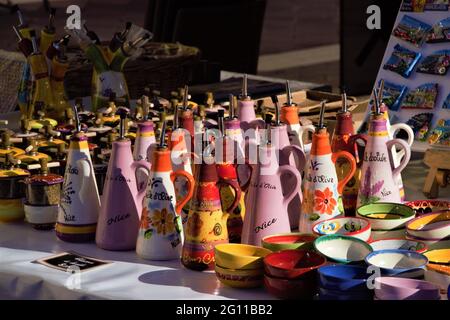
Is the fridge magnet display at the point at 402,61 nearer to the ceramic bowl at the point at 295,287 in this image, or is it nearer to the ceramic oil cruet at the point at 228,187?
the ceramic oil cruet at the point at 228,187

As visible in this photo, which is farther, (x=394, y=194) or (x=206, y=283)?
(x=394, y=194)

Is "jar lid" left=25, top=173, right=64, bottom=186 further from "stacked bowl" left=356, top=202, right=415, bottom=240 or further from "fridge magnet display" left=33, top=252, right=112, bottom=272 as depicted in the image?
"stacked bowl" left=356, top=202, right=415, bottom=240

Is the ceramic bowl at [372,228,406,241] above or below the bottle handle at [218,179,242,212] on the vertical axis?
below

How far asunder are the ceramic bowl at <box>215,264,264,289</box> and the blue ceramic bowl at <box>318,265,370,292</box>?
0.13 metres

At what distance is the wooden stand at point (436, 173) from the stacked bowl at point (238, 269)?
76 centimetres

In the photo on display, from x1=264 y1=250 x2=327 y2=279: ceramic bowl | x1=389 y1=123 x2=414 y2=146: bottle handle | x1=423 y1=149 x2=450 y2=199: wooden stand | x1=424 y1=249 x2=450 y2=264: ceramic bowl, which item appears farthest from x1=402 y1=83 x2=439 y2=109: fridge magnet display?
x1=264 y1=250 x2=327 y2=279: ceramic bowl

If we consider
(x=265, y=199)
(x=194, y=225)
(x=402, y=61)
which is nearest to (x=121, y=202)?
(x=194, y=225)

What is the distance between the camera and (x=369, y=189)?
1.96 metres

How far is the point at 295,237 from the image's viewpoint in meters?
1.77

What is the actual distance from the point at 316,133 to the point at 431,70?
830 millimetres

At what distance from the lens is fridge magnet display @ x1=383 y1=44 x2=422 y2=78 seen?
264cm
